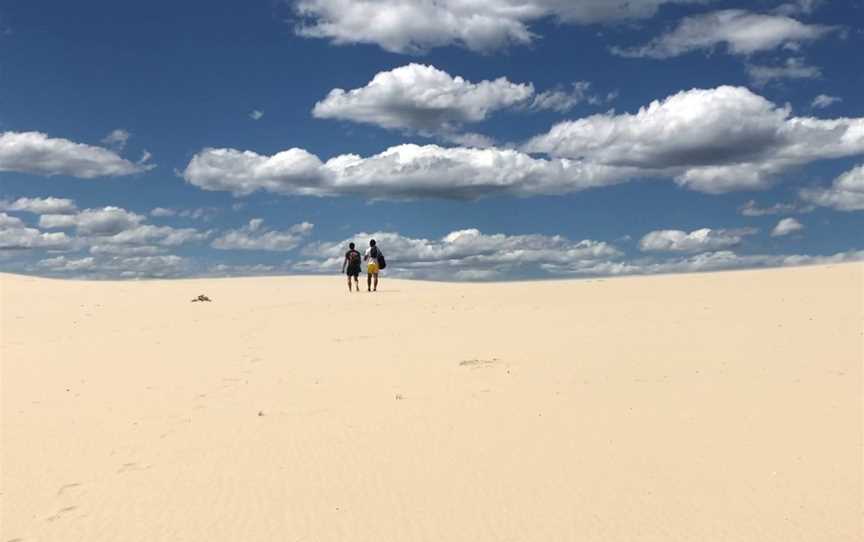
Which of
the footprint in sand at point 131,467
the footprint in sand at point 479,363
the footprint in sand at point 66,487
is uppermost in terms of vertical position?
the footprint in sand at point 479,363

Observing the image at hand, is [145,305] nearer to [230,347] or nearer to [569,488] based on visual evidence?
[230,347]

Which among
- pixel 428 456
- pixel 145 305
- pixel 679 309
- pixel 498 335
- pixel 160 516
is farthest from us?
pixel 145 305

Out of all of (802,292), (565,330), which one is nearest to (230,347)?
(565,330)

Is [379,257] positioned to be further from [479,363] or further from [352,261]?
[479,363]

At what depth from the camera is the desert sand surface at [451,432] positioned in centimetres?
567

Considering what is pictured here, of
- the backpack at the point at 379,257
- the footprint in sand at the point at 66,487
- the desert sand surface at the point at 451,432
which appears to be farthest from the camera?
the backpack at the point at 379,257

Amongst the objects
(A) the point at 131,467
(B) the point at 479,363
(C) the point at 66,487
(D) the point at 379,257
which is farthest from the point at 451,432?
(D) the point at 379,257

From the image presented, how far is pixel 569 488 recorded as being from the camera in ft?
20.0

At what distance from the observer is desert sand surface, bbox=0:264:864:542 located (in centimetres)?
567

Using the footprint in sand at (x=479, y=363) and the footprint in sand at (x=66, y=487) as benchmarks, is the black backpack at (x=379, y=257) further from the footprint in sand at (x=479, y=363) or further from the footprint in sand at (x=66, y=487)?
the footprint in sand at (x=66, y=487)

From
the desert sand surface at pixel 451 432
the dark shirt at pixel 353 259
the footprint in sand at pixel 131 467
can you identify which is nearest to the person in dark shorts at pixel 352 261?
the dark shirt at pixel 353 259

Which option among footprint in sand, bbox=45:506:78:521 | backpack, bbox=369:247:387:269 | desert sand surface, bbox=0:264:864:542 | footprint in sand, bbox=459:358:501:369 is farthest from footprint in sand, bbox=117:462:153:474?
backpack, bbox=369:247:387:269

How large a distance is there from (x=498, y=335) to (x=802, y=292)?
948 cm

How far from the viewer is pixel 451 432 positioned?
25.3 ft
